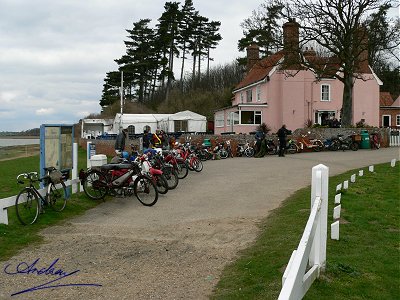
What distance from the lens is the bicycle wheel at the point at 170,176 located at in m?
14.1

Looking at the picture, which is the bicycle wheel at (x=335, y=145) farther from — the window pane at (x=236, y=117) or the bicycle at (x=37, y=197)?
the bicycle at (x=37, y=197)

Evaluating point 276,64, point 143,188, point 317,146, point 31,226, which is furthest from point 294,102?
point 31,226

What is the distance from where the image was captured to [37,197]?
967 centimetres

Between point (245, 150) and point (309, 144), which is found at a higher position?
point (309, 144)

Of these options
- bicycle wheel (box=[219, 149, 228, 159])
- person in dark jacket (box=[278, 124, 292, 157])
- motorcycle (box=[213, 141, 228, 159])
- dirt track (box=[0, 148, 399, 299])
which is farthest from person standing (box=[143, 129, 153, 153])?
person in dark jacket (box=[278, 124, 292, 157])

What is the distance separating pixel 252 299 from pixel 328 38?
96.1ft

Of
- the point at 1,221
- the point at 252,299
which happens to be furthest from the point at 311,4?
the point at 252,299

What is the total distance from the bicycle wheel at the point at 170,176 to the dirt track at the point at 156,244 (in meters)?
0.22

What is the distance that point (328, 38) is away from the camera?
31719 millimetres

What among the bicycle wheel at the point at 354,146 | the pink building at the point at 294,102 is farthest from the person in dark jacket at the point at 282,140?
the pink building at the point at 294,102

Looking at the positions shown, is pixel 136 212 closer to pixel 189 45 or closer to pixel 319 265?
pixel 319 265

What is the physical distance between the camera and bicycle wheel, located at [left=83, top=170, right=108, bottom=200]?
12.3 m

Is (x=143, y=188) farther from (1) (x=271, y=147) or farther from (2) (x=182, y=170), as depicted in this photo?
(1) (x=271, y=147)

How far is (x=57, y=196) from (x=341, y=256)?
6858 mm
